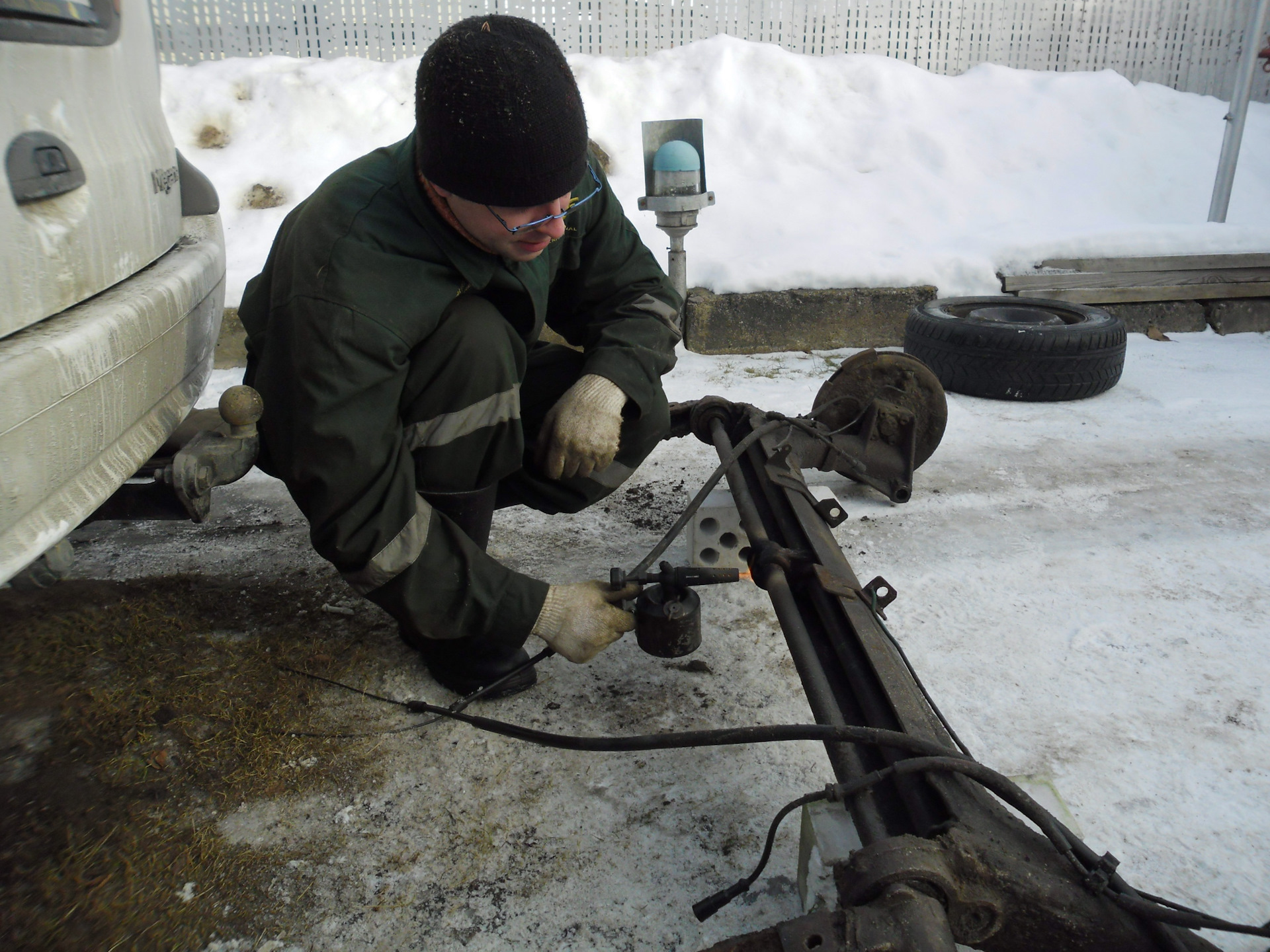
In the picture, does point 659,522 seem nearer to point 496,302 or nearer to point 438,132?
point 496,302

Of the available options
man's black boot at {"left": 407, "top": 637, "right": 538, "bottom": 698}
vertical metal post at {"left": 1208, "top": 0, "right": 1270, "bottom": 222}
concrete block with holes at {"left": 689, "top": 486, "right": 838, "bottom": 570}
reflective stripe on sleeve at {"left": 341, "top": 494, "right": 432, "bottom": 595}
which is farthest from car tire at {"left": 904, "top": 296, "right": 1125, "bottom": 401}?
reflective stripe on sleeve at {"left": 341, "top": 494, "right": 432, "bottom": 595}

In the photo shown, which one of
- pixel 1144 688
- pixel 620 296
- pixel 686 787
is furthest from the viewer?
pixel 620 296

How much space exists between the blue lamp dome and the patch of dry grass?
236cm

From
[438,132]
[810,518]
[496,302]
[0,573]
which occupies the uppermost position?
[438,132]

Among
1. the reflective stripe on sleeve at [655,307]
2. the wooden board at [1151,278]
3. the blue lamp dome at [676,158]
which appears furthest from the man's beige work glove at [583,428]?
the wooden board at [1151,278]

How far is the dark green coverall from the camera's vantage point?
1470 millimetres

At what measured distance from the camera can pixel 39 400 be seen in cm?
110

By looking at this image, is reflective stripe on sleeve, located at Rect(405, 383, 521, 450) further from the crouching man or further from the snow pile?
the snow pile

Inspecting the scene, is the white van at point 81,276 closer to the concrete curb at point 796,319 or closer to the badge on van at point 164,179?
the badge on van at point 164,179

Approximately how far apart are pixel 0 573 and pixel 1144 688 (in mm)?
2032

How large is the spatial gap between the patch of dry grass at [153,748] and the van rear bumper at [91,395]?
0.60 metres

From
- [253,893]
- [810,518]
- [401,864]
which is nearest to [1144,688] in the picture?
[810,518]

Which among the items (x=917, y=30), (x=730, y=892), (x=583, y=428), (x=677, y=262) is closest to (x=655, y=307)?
(x=583, y=428)

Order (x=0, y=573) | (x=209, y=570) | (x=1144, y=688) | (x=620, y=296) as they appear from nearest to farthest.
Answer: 1. (x=0, y=573)
2. (x=1144, y=688)
3. (x=620, y=296)
4. (x=209, y=570)
